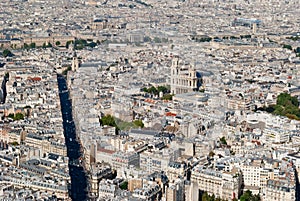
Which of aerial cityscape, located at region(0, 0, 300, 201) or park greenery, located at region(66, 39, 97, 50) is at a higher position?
aerial cityscape, located at region(0, 0, 300, 201)

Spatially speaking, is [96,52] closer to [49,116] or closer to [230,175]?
[49,116]

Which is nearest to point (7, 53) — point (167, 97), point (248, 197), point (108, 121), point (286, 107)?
point (167, 97)

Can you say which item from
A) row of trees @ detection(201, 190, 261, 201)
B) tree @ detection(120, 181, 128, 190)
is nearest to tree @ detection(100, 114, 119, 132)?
tree @ detection(120, 181, 128, 190)

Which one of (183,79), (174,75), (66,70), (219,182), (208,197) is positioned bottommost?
(66,70)

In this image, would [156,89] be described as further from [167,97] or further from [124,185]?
[124,185]

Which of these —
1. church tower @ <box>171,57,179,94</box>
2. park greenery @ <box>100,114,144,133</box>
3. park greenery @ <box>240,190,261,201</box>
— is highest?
church tower @ <box>171,57,179,94</box>

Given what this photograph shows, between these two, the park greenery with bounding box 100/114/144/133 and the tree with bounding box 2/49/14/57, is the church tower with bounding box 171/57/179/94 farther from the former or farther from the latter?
the tree with bounding box 2/49/14/57

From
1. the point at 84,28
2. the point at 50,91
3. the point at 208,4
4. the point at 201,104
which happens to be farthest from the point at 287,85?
the point at 208,4
